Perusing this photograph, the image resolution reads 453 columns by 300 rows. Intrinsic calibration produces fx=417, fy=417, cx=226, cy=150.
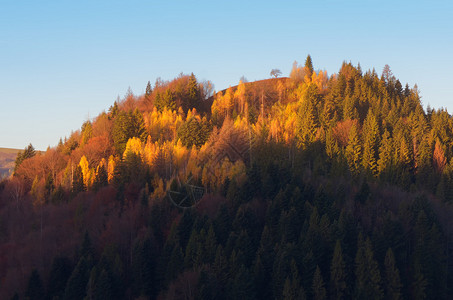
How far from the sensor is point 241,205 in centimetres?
5038

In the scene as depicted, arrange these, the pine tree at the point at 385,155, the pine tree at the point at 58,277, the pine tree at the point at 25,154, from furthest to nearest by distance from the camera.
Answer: the pine tree at the point at 25,154
the pine tree at the point at 385,155
the pine tree at the point at 58,277

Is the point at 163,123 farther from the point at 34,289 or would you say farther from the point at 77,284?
the point at 77,284

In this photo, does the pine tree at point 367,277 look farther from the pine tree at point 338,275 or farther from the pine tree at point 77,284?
the pine tree at point 77,284

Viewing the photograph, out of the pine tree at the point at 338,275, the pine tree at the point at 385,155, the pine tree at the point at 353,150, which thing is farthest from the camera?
the pine tree at the point at 353,150

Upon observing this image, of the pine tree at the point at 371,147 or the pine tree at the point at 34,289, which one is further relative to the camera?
the pine tree at the point at 371,147

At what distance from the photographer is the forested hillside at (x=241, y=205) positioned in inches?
1639

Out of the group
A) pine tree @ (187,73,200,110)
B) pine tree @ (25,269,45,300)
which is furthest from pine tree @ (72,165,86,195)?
pine tree @ (187,73,200,110)

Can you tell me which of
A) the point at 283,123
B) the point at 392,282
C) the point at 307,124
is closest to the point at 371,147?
the point at 307,124

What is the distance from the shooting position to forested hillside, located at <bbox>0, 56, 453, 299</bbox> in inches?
1639

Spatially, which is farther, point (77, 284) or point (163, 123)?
point (163, 123)

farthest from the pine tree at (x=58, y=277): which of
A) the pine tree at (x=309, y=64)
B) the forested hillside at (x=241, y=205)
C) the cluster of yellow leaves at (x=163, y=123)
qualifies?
the pine tree at (x=309, y=64)

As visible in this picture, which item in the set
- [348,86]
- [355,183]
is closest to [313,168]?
[355,183]

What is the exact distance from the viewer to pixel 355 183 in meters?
62.6

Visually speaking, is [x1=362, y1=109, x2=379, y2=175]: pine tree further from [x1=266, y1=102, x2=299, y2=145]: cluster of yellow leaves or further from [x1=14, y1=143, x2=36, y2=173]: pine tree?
[x1=14, y1=143, x2=36, y2=173]: pine tree
